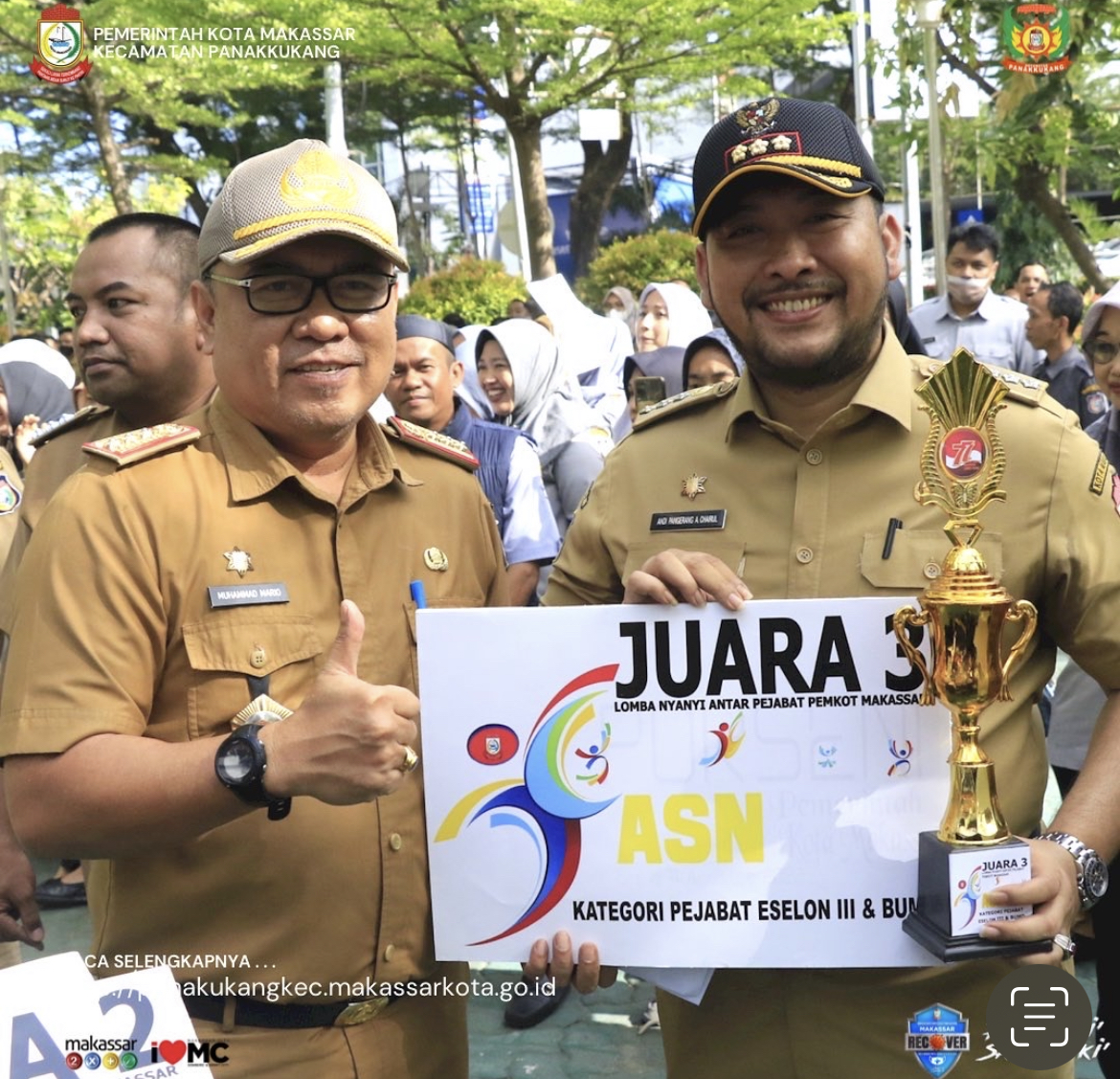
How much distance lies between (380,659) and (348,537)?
22 cm

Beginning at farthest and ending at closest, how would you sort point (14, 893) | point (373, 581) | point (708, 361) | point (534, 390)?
point (534, 390) → point (708, 361) → point (14, 893) → point (373, 581)

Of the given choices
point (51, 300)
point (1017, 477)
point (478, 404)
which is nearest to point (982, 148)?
point (478, 404)

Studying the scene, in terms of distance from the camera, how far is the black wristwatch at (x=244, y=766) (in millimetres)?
1883

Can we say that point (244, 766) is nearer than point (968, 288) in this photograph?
Yes

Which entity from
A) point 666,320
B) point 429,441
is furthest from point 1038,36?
point 429,441

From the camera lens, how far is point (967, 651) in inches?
74.6

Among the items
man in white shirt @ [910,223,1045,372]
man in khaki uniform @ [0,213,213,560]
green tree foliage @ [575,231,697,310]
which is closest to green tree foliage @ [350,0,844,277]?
green tree foliage @ [575,231,697,310]

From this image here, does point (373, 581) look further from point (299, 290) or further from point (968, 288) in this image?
point (968, 288)

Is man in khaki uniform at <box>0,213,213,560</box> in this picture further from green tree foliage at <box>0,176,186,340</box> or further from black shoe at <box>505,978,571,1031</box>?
green tree foliage at <box>0,176,186,340</box>

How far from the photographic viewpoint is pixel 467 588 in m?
2.46

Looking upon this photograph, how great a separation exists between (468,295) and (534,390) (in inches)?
402

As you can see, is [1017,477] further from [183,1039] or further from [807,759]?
[183,1039]

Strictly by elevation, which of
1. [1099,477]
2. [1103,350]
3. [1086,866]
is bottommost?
[1086,866]

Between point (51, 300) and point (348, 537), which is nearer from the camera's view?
point (348, 537)
